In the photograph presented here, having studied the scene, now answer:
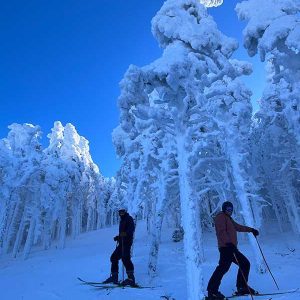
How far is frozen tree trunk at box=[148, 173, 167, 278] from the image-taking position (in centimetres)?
1206

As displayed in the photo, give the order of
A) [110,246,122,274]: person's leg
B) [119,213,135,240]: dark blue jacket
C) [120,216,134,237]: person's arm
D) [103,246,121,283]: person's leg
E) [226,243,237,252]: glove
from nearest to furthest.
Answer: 1. [226,243,237,252]: glove
2. [103,246,121,283]: person's leg
3. [110,246,122,274]: person's leg
4. [120,216,134,237]: person's arm
5. [119,213,135,240]: dark blue jacket

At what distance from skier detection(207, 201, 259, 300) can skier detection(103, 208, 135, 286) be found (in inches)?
106

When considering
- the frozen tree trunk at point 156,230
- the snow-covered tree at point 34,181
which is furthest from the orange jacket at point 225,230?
the snow-covered tree at point 34,181

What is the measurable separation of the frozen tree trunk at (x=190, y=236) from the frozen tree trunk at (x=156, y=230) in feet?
13.7

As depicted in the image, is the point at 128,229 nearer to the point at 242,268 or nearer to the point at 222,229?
the point at 222,229

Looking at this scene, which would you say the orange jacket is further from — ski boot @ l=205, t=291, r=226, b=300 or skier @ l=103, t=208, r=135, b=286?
skier @ l=103, t=208, r=135, b=286

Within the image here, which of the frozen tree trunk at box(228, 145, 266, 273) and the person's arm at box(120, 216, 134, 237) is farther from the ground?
the frozen tree trunk at box(228, 145, 266, 273)

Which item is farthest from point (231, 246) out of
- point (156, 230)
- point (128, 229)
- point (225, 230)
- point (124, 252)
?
point (156, 230)

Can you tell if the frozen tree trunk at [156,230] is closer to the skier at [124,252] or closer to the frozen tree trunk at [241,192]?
the skier at [124,252]

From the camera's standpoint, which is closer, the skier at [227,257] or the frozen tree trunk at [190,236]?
the skier at [227,257]

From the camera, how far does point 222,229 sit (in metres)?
7.02

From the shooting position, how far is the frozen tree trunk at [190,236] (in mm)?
7254

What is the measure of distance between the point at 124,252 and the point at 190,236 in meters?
2.25

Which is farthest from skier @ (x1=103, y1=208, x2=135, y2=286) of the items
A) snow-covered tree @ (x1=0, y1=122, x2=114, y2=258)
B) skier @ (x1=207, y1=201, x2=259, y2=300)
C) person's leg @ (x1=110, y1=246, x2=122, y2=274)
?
snow-covered tree @ (x1=0, y1=122, x2=114, y2=258)
